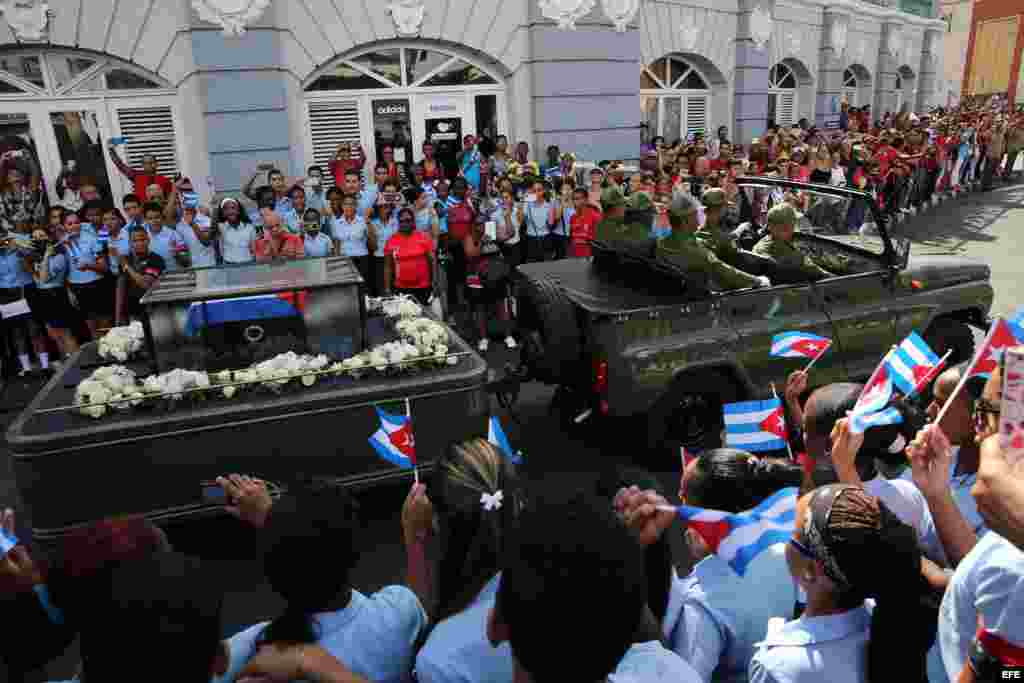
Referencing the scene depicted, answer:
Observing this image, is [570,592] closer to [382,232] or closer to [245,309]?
[245,309]

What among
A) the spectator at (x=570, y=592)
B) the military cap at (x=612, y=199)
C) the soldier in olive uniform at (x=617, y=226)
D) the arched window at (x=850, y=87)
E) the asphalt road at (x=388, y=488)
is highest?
the arched window at (x=850, y=87)

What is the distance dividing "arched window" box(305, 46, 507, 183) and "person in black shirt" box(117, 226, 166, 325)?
5003 mm

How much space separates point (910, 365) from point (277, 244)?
20.8 ft

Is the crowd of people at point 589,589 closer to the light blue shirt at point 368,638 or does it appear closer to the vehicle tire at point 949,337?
the light blue shirt at point 368,638

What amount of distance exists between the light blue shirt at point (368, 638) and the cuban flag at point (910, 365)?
7.09ft

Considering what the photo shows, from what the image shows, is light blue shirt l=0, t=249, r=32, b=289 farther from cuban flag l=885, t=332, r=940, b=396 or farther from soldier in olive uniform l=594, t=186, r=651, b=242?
cuban flag l=885, t=332, r=940, b=396

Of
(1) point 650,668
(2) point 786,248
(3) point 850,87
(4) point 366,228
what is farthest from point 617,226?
(3) point 850,87

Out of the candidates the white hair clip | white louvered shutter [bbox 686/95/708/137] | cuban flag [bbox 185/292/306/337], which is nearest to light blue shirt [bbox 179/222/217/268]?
cuban flag [bbox 185/292/306/337]

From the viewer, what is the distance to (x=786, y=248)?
18.6 ft

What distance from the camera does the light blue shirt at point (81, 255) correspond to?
24.4 feet

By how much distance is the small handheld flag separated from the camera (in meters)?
2.08

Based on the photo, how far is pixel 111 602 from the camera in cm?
159

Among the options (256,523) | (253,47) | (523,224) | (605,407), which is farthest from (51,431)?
(253,47)

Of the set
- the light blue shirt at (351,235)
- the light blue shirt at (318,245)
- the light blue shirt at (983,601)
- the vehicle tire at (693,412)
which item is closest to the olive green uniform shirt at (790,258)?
the vehicle tire at (693,412)
